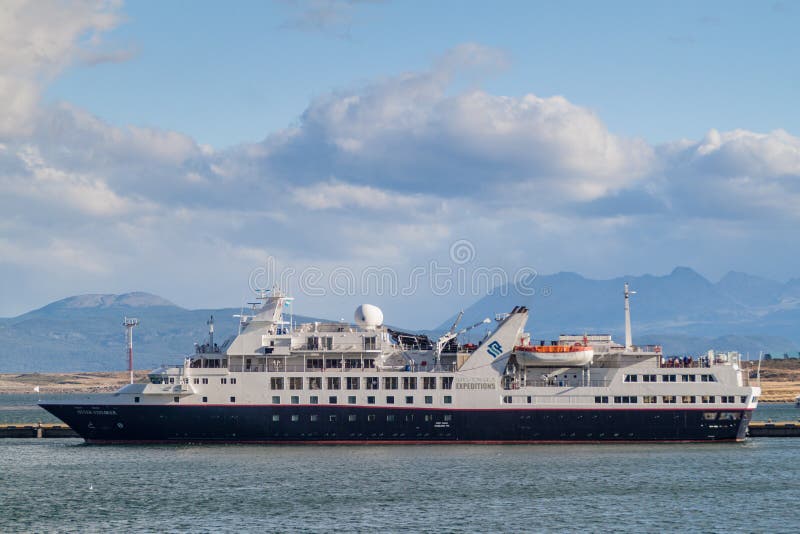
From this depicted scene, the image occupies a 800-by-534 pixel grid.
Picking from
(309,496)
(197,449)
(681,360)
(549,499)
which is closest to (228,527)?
→ (309,496)

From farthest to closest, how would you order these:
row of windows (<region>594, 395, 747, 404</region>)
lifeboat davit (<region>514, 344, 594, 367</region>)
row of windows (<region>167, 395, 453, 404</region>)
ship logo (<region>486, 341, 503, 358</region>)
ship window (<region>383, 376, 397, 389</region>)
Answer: ship logo (<region>486, 341, 503, 358</region>) < ship window (<region>383, 376, 397, 389</region>) < row of windows (<region>167, 395, 453, 404</region>) < row of windows (<region>594, 395, 747, 404</region>) < lifeboat davit (<region>514, 344, 594, 367</region>)

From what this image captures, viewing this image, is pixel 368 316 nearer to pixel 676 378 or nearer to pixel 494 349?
pixel 494 349

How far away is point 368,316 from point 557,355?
11882 mm

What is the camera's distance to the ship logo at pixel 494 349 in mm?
64500

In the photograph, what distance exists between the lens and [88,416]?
6662 centimetres

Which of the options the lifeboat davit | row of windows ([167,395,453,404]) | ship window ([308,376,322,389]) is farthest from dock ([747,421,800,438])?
ship window ([308,376,322,389])

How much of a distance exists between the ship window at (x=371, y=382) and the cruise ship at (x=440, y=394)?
6 cm

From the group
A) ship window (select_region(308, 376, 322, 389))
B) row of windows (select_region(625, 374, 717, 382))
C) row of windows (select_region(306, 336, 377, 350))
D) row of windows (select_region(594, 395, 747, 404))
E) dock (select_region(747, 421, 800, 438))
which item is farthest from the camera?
dock (select_region(747, 421, 800, 438))

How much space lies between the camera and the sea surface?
41969 mm

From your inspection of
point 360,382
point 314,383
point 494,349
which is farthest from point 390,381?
point 494,349

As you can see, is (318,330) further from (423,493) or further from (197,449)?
(423,493)

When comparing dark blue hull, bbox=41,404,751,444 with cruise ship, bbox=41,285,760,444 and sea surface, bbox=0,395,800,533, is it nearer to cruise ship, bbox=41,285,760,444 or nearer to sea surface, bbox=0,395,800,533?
cruise ship, bbox=41,285,760,444

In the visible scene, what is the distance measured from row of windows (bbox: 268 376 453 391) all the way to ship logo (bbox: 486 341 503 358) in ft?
9.13

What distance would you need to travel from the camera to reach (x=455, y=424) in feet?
210
